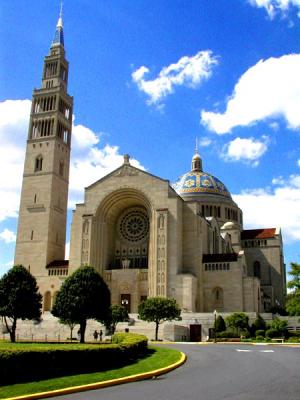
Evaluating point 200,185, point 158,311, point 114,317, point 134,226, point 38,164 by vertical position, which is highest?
point 200,185

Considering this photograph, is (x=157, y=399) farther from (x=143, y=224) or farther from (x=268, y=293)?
(x=268, y=293)

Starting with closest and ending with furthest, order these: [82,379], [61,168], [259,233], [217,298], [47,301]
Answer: [82,379] → [217,298] → [47,301] → [61,168] → [259,233]

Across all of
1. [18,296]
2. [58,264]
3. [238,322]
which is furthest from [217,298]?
[18,296]

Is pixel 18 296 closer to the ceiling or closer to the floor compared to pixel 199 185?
closer to the floor

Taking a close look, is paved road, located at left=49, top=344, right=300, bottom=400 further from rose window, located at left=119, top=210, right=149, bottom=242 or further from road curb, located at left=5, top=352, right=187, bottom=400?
rose window, located at left=119, top=210, right=149, bottom=242

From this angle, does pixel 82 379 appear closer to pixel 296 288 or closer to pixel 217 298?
pixel 296 288

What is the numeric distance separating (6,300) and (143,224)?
26736mm

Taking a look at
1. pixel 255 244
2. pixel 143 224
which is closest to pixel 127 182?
pixel 143 224

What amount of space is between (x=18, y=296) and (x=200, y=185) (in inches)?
1948

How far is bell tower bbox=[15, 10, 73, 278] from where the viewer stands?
209 feet

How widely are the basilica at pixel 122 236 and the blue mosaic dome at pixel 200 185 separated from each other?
11144 mm

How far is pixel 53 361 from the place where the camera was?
1516 cm

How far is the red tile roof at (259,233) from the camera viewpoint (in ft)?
265

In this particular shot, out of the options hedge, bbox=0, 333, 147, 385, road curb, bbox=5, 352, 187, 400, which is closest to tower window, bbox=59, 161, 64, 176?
hedge, bbox=0, 333, 147, 385
